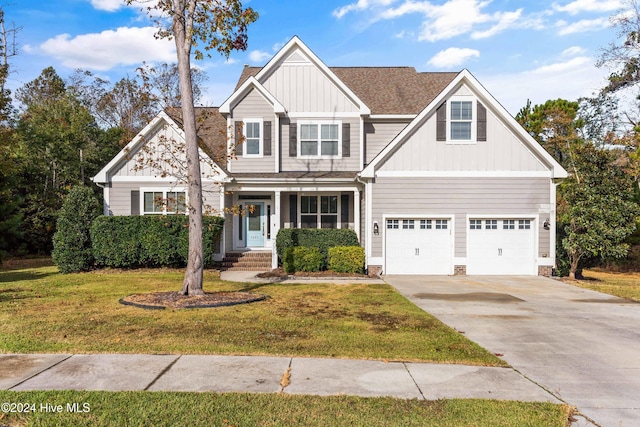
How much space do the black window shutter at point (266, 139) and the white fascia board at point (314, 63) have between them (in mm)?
2120

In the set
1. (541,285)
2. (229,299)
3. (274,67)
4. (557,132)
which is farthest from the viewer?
(557,132)

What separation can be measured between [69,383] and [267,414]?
2471 millimetres

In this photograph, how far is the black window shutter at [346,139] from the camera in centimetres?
1742

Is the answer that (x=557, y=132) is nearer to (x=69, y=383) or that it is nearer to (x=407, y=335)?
(x=407, y=335)

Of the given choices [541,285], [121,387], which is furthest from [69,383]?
[541,285]

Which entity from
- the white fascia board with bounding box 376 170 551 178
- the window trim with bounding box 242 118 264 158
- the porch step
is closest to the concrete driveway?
the white fascia board with bounding box 376 170 551 178

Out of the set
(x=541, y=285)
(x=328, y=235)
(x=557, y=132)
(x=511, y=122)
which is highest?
(x=557, y=132)

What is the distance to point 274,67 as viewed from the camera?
697 inches

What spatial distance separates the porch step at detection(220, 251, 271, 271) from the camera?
16.0 m

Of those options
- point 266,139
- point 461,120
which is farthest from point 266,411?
point 266,139

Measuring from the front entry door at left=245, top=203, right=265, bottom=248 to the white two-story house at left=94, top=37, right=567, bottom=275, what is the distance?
0.04 metres

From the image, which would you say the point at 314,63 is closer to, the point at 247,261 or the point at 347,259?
the point at 347,259

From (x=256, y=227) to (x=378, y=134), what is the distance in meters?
6.70

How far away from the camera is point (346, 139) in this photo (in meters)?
17.4
